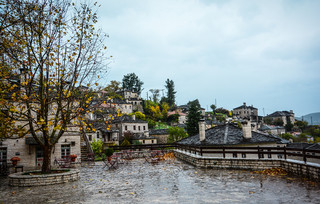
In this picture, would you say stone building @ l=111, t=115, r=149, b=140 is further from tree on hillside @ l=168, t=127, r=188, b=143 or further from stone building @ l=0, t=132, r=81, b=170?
stone building @ l=0, t=132, r=81, b=170

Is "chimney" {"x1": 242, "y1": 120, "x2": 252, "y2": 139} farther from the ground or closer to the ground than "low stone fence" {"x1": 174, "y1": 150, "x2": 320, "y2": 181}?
farther from the ground

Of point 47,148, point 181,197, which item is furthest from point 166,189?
point 47,148

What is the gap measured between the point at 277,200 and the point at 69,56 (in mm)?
11156

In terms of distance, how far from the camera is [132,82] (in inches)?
4156

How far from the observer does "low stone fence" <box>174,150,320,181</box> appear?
31.6ft

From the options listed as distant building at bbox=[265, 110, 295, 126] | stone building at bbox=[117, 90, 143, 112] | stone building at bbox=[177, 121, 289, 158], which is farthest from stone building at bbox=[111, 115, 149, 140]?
distant building at bbox=[265, 110, 295, 126]

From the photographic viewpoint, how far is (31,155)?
1992cm

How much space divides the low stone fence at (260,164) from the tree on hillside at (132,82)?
89.3 meters

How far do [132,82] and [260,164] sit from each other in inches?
3750

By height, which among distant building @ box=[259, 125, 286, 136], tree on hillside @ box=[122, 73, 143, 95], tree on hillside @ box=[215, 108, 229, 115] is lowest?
distant building @ box=[259, 125, 286, 136]

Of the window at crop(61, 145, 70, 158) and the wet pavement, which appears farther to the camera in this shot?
the window at crop(61, 145, 70, 158)

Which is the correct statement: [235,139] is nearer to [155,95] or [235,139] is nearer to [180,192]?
[180,192]

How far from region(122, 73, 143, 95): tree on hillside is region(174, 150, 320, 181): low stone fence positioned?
89.3 metres

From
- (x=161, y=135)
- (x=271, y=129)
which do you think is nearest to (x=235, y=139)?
(x=161, y=135)
